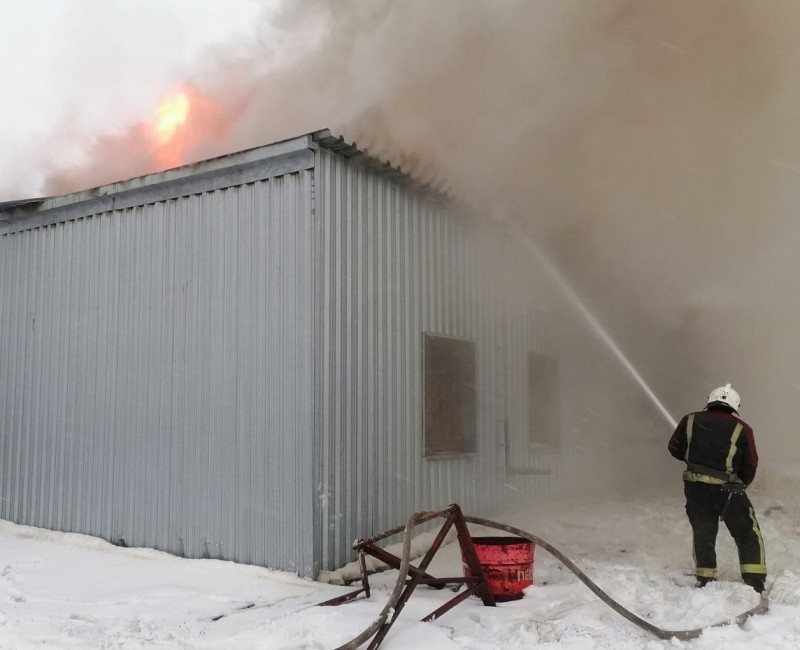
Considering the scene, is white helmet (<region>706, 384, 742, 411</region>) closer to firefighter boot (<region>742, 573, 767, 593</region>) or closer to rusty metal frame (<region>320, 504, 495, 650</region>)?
firefighter boot (<region>742, 573, 767, 593</region>)

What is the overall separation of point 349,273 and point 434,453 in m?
2.28

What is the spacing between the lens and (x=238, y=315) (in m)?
6.46

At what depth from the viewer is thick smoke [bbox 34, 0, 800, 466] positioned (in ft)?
29.9

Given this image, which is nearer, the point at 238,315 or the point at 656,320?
the point at 238,315

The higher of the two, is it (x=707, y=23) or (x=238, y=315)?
(x=707, y=23)

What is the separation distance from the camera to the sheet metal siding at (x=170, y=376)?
611cm

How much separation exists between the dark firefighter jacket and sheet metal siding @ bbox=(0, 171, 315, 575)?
3129 mm

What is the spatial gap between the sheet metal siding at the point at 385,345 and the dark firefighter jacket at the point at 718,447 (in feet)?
8.63

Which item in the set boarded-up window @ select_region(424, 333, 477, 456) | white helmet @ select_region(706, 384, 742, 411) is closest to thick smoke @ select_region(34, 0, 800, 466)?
boarded-up window @ select_region(424, 333, 477, 456)

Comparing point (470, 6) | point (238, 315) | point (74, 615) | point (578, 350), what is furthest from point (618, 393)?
point (74, 615)

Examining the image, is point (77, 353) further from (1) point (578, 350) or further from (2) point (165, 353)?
(1) point (578, 350)

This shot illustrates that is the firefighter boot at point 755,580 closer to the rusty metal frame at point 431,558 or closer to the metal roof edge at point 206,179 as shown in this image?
the rusty metal frame at point 431,558

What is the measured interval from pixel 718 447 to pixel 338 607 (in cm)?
312

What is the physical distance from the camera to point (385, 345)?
6.80 meters
